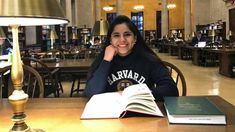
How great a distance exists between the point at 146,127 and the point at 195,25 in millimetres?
23808

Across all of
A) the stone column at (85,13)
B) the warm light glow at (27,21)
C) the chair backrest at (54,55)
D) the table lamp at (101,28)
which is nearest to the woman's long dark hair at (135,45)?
the warm light glow at (27,21)

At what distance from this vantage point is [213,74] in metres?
9.73

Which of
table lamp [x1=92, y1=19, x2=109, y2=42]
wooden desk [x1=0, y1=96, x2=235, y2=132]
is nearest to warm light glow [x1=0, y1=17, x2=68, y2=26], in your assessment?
wooden desk [x1=0, y1=96, x2=235, y2=132]

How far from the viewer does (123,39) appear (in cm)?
223

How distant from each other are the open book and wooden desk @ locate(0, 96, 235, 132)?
0.04m

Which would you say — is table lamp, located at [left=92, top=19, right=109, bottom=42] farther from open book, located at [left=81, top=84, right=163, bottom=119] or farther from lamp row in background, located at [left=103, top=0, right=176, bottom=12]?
lamp row in background, located at [left=103, top=0, right=176, bottom=12]

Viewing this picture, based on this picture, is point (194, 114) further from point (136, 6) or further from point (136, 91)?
point (136, 6)

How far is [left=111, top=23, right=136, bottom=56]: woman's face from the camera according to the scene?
222 cm

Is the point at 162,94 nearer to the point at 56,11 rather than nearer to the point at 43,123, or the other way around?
the point at 43,123

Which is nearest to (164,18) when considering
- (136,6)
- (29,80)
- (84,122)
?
(136,6)

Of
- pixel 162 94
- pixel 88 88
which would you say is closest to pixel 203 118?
pixel 162 94

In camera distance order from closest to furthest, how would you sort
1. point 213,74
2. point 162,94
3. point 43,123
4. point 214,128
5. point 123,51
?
1. point 214,128
2. point 43,123
3. point 162,94
4. point 123,51
5. point 213,74

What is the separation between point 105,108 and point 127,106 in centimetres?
14

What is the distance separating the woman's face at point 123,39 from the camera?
222cm
